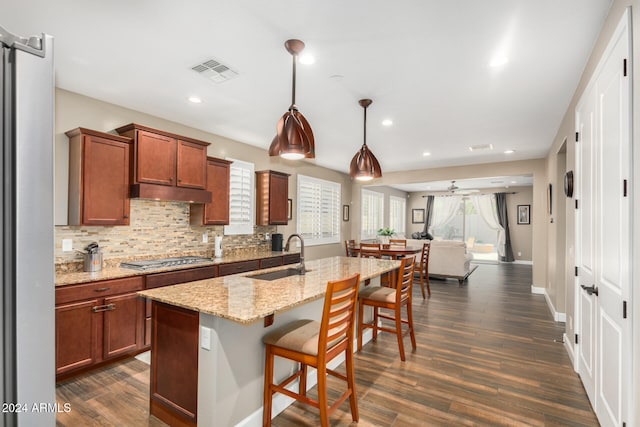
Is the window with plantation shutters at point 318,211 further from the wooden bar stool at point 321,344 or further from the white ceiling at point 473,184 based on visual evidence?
the wooden bar stool at point 321,344

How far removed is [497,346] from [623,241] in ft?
7.71

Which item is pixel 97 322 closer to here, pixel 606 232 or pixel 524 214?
pixel 606 232

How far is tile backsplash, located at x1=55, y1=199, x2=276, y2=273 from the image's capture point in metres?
3.25

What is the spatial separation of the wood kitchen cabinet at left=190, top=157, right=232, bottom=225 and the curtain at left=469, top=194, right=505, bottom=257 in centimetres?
1030

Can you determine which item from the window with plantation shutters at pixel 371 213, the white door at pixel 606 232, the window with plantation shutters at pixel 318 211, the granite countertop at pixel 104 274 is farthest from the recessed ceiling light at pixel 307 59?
the window with plantation shutters at pixel 371 213

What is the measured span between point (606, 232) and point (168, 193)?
400 cm

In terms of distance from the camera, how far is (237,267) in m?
4.31

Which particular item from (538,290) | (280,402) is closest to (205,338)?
(280,402)

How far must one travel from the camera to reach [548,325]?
4.36 metres

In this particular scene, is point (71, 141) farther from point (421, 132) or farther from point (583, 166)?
point (583, 166)

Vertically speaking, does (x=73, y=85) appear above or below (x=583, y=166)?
above

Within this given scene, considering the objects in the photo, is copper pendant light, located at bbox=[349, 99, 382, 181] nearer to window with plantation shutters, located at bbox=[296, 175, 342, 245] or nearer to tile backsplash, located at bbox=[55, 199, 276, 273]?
tile backsplash, located at bbox=[55, 199, 276, 273]

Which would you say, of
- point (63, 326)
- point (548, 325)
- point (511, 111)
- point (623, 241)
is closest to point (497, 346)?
point (548, 325)

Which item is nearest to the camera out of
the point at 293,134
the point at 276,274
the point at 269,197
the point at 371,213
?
the point at 293,134
